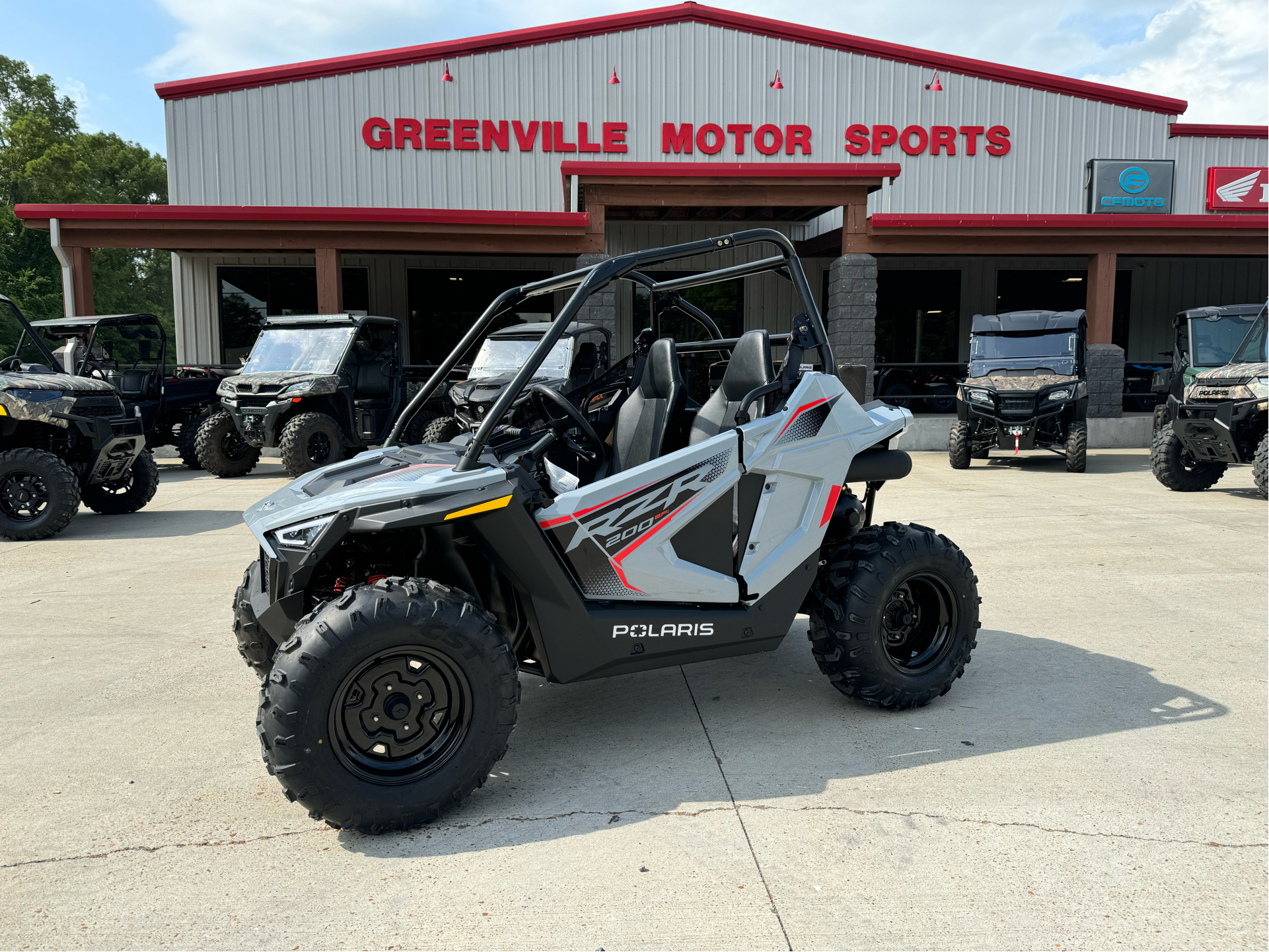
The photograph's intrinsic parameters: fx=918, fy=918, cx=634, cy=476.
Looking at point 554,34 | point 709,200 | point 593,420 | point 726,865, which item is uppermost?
point 554,34

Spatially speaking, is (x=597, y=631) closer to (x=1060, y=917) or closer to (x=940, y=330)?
(x=1060, y=917)

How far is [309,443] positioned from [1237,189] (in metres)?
20.0

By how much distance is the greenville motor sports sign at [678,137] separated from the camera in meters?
18.2

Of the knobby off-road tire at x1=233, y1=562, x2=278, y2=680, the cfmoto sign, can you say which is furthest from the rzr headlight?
the cfmoto sign

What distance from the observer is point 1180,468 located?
10.0 metres

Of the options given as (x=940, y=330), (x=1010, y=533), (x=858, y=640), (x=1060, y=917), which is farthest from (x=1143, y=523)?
(x=940, y=330)

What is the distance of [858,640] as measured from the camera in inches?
138

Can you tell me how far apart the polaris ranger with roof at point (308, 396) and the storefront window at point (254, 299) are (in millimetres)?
7000

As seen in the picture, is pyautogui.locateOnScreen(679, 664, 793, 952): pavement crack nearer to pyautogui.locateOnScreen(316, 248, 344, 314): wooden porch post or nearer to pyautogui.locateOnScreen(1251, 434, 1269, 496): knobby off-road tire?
pyautogui.locateOnScreen(1251, 434, 1269, 496): knobby off-road tire

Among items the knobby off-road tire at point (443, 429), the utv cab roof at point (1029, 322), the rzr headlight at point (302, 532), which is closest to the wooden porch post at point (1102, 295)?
the utv cab roof at point (1029, 322)

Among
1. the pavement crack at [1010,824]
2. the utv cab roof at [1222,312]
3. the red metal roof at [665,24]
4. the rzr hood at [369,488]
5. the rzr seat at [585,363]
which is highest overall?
the red metal roof at [665,24]

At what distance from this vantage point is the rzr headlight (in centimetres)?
289

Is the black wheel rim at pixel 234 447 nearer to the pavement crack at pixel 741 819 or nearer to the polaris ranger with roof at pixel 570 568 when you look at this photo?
the polaris ranger with roof at pixel 570 568

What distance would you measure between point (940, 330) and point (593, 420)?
→ 19.2 m
